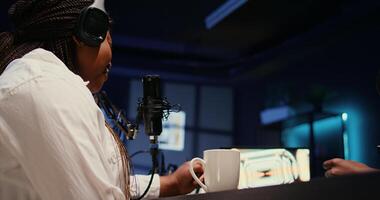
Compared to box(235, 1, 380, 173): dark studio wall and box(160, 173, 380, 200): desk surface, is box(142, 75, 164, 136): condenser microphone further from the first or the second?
box(235, 1, 380, 173): dark studio wall

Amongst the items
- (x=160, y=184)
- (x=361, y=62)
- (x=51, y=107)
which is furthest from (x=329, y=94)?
(x=51, y=107)

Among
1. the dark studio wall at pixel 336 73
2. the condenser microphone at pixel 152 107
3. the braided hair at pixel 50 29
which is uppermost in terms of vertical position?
the dark studio wall at pixel 336 73

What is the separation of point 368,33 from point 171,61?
2473 mm

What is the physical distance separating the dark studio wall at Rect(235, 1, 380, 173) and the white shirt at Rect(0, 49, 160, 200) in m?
3.13

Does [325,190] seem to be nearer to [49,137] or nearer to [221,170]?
[221,170]

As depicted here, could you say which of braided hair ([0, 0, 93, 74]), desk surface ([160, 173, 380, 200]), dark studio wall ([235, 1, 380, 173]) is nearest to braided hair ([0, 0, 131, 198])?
braided hair ([0, 0, 93, 74])

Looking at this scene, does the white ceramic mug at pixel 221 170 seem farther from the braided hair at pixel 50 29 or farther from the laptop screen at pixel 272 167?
the laptop screen at pixel 272 167

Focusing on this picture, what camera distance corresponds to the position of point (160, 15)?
15.4 feet

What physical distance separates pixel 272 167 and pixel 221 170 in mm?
419

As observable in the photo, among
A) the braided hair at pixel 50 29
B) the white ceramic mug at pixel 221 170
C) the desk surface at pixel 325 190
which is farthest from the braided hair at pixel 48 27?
the desk surface at pixel 325 190

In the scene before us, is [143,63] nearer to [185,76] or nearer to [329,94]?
[185,76]

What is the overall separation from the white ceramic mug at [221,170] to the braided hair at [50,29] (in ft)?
0.55

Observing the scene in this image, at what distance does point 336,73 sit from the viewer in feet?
14.8

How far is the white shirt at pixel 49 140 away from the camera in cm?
66
